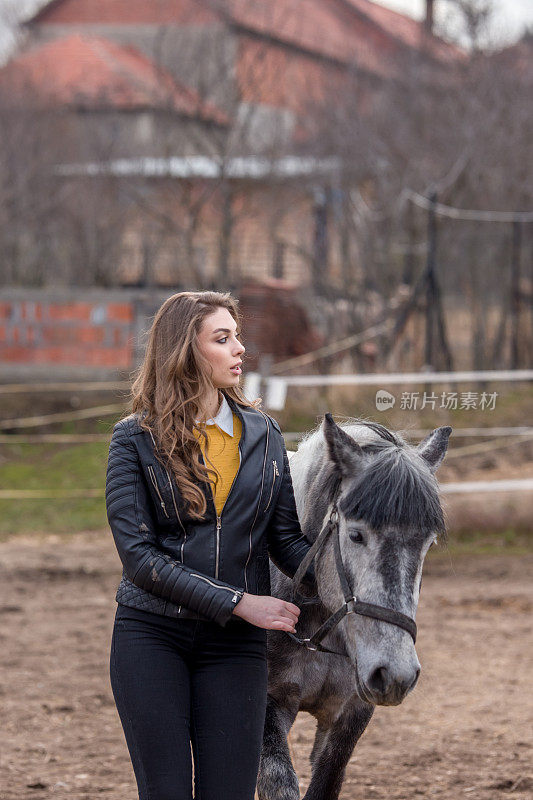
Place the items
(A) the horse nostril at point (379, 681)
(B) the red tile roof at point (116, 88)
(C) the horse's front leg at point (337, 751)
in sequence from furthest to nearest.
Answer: (B) the red tile roof at point (116, 88) < (C) the horse's front leg at point (337, 751) < (A) the horse nostril at point (379, 681)

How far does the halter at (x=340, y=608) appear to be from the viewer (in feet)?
7.84

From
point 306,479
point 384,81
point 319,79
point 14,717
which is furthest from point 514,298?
point 306,479

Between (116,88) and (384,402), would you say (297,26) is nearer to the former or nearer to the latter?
(116,88)

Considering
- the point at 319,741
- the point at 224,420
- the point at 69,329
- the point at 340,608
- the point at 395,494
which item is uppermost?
the point at 69,329

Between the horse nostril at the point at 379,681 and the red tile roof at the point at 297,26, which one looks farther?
the red tile roof at the point at 297,26

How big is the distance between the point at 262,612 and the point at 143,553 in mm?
318

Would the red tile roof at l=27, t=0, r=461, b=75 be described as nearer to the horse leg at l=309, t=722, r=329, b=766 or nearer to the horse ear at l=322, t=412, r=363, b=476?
the horse leg at l=309, t=722, r=329, b=766

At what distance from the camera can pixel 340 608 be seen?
257cm

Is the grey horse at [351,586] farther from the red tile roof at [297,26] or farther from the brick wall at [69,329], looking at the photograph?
the red tile roof at [297,26]

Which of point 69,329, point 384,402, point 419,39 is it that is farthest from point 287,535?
point 419,39

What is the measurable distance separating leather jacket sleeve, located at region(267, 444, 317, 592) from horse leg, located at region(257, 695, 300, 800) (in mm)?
486

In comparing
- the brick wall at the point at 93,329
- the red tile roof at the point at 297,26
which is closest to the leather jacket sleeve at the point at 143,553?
the brick wall at the point at 93,329

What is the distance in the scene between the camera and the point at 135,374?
302 cm

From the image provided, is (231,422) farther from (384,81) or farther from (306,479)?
(384,81)
